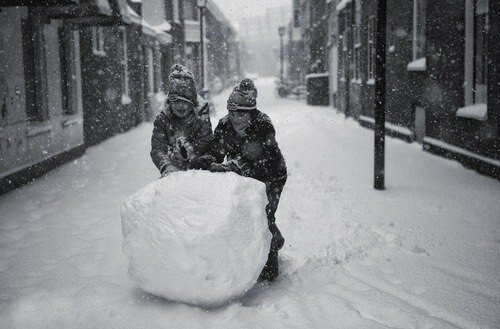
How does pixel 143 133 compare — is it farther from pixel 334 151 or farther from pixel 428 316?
pixel 428 316

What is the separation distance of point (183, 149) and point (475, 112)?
536cm

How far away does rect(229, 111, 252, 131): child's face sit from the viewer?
12.1 feet

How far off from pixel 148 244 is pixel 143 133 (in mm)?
12818

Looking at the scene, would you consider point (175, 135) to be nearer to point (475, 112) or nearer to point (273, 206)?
point (273, 206)

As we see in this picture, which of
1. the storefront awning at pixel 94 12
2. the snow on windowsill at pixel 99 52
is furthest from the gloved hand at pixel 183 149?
the snow on windowsill at pixel 99 52

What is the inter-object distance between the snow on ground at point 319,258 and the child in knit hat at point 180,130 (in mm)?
1009

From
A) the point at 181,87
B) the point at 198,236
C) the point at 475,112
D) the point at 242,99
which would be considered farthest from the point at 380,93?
the point at 198,236

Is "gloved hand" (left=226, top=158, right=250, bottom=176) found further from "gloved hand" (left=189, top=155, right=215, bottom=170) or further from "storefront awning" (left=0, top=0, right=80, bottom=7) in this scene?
"storefront awning" (left=0, top=0, right=80, bottom=7)

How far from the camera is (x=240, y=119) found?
3.70 metres

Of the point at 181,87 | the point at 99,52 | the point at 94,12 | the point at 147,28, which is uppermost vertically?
the point at 147,28

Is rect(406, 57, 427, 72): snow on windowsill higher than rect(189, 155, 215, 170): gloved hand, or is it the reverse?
rect(406, 57, 427, 72): snow on windowsill

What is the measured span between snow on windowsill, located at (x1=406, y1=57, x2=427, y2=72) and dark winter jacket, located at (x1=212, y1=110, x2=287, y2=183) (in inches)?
284

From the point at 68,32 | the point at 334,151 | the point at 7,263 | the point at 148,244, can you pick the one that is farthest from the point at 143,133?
the point at 148,244

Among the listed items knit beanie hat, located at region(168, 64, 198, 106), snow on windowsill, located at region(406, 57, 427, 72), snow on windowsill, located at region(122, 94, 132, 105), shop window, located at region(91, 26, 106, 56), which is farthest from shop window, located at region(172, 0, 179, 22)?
knit beanie hat, located at region(168, 64, 198, 106)
